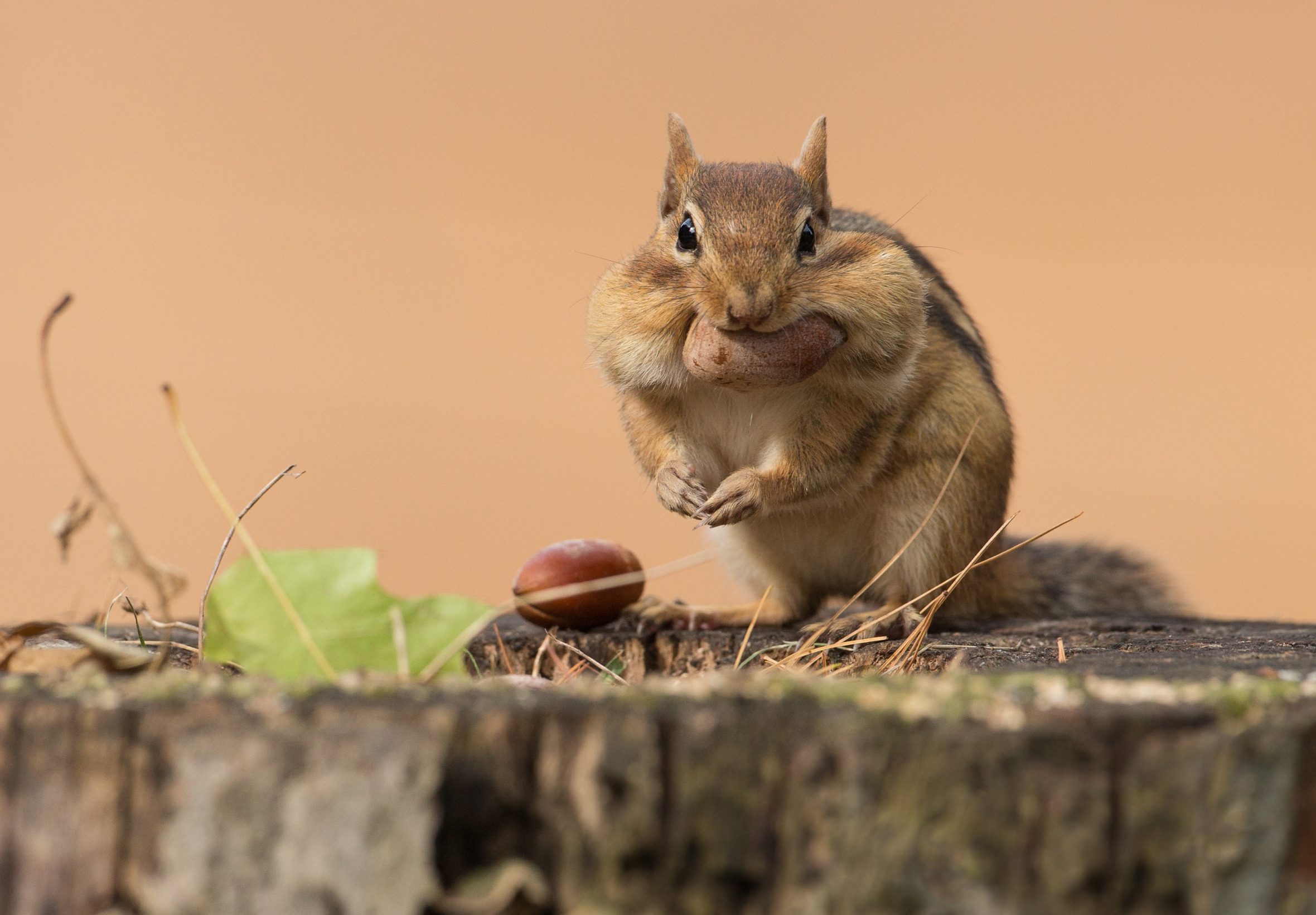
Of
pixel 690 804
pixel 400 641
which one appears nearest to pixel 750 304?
pixel 400 641

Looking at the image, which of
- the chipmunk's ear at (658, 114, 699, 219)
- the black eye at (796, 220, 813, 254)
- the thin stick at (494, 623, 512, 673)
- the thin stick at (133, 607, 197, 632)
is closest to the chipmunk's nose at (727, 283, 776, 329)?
the black eye at (796, 220, 813, 254)

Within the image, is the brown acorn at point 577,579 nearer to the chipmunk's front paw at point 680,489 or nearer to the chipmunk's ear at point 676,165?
the chipmunk's front paw at point 680,489

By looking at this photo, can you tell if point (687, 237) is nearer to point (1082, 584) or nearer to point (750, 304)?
point (750, 304)

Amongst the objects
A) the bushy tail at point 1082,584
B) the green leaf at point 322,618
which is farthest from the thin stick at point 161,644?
the bushy tail at point 1082,584

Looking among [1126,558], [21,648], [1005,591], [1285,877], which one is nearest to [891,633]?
[1005,591]

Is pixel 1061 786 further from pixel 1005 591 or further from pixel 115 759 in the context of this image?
pixel 1005 591

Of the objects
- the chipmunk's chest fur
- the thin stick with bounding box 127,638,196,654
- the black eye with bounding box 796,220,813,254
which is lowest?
the thin stick with bounding box 127,638,196,654

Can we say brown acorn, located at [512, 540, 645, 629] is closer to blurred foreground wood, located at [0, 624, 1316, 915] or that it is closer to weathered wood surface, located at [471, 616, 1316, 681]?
weathered wood surface, located at [471, 616, 1316, 681]
